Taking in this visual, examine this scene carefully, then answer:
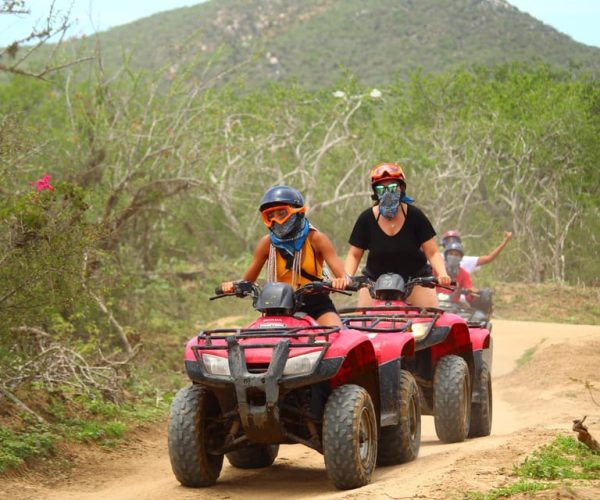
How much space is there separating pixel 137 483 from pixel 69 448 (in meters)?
1.41

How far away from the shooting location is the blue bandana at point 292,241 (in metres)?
8.26

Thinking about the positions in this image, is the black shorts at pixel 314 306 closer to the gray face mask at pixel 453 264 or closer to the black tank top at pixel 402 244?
the black tank top at pixel 402 244

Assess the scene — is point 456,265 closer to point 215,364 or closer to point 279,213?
point 279,213

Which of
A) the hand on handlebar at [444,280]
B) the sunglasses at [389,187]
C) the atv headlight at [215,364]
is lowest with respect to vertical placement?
the atv headlight at [215,364]

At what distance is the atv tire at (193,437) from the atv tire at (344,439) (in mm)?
869

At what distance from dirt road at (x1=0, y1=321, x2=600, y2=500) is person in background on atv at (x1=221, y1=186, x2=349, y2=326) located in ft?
4.06

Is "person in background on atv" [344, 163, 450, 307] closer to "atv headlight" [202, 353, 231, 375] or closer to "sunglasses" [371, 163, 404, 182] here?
"sunglasses" [371, 163, 404, 182]

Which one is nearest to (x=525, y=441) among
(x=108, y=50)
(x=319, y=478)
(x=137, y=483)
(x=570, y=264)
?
(x=319, y=478)

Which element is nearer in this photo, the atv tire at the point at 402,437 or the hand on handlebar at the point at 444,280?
the atv tire at the point at 402,437

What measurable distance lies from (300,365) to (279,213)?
4.50 ft

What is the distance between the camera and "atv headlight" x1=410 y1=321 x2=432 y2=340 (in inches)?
357

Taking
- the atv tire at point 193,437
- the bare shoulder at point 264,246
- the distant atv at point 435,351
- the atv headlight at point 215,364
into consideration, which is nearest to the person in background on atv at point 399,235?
the distant atv at point 435,351

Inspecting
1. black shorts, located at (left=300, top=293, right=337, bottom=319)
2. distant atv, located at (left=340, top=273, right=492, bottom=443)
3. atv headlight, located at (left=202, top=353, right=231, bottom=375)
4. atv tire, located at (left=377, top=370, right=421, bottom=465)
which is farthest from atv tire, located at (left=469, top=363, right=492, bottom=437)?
atv headlight, located at (left=202, top=353, right=231, bottom=375)

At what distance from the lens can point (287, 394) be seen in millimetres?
7645
